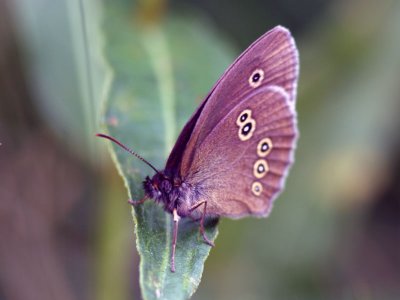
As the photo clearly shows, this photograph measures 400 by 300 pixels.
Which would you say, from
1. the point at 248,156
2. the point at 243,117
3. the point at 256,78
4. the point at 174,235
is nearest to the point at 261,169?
the point at 248,156

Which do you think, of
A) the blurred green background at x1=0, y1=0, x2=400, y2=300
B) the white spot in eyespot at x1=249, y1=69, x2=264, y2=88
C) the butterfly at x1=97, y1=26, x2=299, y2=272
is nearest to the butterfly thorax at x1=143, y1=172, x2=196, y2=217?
the butterfly at x1=97, y1=26, x2=299, y2=272

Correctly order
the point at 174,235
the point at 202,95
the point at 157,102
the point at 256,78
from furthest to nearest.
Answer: the point at 202,95, the point at 157,102, the point at 256,78, the point at 174,235

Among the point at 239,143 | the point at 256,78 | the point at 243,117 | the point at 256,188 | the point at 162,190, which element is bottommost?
the point at 256,188

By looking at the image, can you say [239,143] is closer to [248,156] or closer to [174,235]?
[248,156]

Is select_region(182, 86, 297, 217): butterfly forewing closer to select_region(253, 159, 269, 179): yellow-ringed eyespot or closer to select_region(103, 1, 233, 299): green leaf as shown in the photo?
select_region(253, 159, 269, 179): yellow-ringed eyespot

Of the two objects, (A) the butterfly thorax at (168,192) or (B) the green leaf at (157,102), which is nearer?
(B) the green leaf at (157,102)

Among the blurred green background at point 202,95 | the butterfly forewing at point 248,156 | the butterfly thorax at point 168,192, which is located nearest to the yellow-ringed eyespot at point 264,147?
the butterfly forewing at point 248,156

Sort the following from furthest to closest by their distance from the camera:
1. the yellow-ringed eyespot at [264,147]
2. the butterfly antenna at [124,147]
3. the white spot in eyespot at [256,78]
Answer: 1. the yellow-ringed eyespot at [264,147]
2. the white spot in eyespot at [256,78]
3. the butterfly antenna at [124,147]

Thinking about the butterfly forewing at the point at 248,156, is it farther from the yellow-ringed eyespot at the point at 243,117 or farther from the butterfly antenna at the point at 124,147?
the butterfly antenna at the point at 124,147
